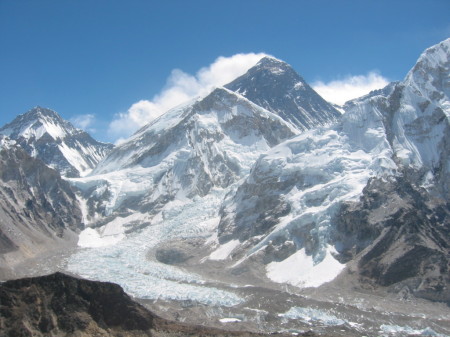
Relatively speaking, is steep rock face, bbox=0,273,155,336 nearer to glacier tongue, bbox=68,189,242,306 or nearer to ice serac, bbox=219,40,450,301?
glacier tongue, bbox=68,189,242,306

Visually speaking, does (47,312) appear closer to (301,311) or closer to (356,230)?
(301,311)

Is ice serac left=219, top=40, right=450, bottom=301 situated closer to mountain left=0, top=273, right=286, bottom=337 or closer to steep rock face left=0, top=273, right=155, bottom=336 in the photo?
mountain left=0, top=273, right=286, bottom=337

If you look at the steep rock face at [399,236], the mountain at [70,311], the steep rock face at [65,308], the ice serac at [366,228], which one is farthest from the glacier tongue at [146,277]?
the steep rock face at [65,308]

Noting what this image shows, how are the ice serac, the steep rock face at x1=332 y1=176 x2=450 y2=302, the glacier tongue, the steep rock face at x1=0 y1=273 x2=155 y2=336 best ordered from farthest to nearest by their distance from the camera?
the ice serac → the steep rock face at x1=332 y1=176 x2=450 y2=302 → the glacier tongue → the steep rock face at x1=0 y1=273 x2=155 y2=336

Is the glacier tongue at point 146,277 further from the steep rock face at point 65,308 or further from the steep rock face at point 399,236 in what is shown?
the steep rock face at point 65,308

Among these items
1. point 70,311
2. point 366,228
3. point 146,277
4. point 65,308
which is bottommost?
point 70,311

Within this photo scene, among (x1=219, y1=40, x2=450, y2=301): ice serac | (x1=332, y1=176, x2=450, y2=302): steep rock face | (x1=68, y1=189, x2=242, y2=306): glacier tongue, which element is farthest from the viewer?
(x1=219, y1=40, x2=450, y2=301): ice serac

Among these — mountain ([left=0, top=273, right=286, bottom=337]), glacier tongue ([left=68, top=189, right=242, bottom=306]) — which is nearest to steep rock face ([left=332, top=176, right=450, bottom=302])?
glacier tongue ([left=68, top=189, right=242, bottom=306])

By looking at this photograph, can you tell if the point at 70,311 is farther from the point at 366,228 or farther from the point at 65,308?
the point at 366,228

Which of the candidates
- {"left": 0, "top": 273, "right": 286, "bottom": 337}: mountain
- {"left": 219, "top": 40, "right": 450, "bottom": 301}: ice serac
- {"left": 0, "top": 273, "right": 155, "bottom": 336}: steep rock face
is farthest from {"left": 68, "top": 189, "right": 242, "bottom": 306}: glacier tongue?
{"left": 0, "top": 273, "right": 155, "bottom": 336}: steep rock face

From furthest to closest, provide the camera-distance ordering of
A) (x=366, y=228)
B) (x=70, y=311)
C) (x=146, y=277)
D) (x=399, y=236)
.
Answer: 1. (x=146, y=277)
2. (x=366, y=228)
3. (x=399, y=236)
4. (x=70, y=311)

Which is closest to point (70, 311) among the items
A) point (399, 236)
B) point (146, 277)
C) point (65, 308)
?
point (65, 308)

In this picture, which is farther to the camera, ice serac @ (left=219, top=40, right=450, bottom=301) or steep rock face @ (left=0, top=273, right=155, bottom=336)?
ice serac @ (left=219, top=40, right=450, bottom=301)
